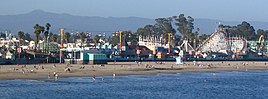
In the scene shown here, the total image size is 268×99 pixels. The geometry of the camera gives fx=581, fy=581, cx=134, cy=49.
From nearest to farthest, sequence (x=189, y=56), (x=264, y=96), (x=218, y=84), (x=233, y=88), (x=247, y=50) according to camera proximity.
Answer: (x=264, y=96), (x=233, y=88), (x=218, y=84), (x=189, y=56), (x=247, y=50)

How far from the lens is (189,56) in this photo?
119 meters

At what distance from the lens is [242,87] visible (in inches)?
2062

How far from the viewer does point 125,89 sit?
46.8 metres

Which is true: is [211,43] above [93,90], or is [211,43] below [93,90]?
above

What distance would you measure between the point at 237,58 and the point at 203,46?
17501 mm

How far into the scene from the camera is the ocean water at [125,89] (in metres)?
41.4

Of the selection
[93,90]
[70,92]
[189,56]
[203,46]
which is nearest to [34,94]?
[70,92]

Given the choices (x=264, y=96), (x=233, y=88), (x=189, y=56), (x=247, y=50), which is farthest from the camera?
A: (x=247, y=50)

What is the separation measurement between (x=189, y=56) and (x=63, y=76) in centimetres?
6445

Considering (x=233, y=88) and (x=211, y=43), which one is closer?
(x=233, y=88)

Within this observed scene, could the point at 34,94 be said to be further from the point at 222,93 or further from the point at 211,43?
the point at 211,43

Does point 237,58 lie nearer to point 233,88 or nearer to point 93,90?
point 233,88

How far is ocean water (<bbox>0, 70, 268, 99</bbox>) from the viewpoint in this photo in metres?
41.4

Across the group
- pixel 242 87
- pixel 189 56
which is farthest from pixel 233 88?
pixel 189 56
